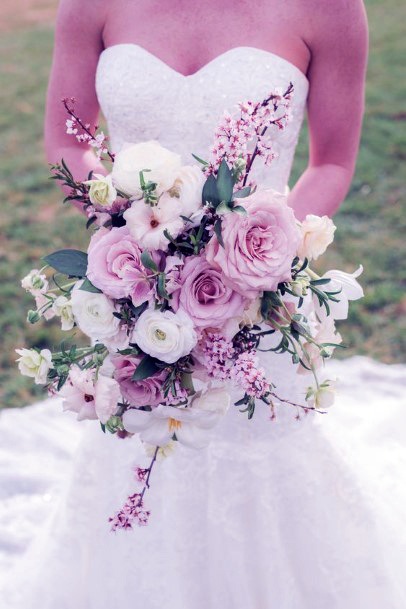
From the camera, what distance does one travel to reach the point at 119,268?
1.63 metres

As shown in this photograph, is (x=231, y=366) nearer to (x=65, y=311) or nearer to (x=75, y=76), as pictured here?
(x=65, y=311)

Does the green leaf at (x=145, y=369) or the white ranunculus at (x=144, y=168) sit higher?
the white ranunculus at (x=144, y=168)

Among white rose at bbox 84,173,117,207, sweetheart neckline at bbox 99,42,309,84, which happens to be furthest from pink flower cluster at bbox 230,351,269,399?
sweetheart neckline at bbox 99,42,309,84

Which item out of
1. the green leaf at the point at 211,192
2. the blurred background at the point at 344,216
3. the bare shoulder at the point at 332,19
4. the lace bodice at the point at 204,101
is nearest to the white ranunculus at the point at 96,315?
the green leaf at the point at 211,192

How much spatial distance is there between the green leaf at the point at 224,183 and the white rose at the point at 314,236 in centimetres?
22

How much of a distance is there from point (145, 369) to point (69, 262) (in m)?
0.32

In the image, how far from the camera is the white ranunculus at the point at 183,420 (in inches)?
70.1

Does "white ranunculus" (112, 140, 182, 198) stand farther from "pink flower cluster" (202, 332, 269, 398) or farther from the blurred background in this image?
the blurred background

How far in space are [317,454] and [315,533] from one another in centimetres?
27

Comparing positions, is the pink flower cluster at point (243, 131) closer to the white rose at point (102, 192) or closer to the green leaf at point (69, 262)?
the white rose at point (102, 192)

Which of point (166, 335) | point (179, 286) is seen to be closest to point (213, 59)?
point (179, 286)

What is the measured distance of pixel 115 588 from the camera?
2.66m

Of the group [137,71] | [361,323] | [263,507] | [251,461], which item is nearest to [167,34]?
[137,71]

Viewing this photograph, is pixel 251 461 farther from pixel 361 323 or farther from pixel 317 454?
pixel 361 323
